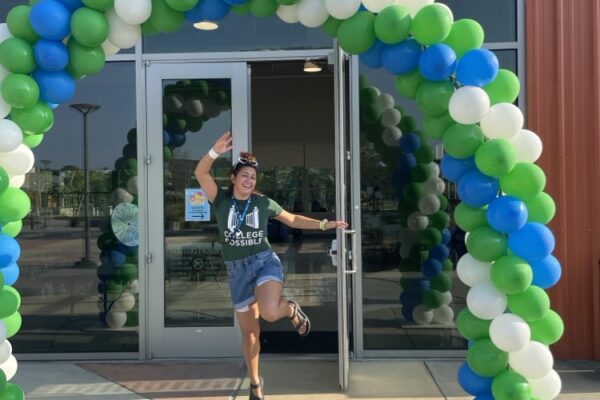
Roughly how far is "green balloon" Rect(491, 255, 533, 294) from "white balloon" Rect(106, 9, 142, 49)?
8.29ft

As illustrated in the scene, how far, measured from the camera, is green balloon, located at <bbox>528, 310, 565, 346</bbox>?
321 centimetres

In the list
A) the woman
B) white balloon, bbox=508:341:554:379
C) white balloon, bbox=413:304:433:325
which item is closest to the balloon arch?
white balloon, bbox=508:341:554:379

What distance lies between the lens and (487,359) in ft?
10.6

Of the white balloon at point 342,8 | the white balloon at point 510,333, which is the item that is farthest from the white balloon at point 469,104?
the white balloon at point 510,333

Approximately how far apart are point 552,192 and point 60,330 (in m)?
4.64

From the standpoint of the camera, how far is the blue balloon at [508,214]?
3.11m

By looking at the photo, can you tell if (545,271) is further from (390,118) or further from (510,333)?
(390,118)

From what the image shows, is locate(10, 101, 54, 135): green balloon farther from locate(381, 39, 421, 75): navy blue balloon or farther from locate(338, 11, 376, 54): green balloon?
locate(381, 39, 421, 75): navy blue balloon

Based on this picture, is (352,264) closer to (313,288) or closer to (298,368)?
(298,368)

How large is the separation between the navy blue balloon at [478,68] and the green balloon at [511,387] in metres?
1.58

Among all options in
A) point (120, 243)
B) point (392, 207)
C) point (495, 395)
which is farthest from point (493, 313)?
point (120, 243)

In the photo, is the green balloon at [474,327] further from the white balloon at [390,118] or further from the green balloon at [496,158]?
the white balloon at [390,118]

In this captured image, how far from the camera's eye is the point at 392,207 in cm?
537

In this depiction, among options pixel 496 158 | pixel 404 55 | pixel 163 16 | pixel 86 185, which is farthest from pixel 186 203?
pixel 496 158
